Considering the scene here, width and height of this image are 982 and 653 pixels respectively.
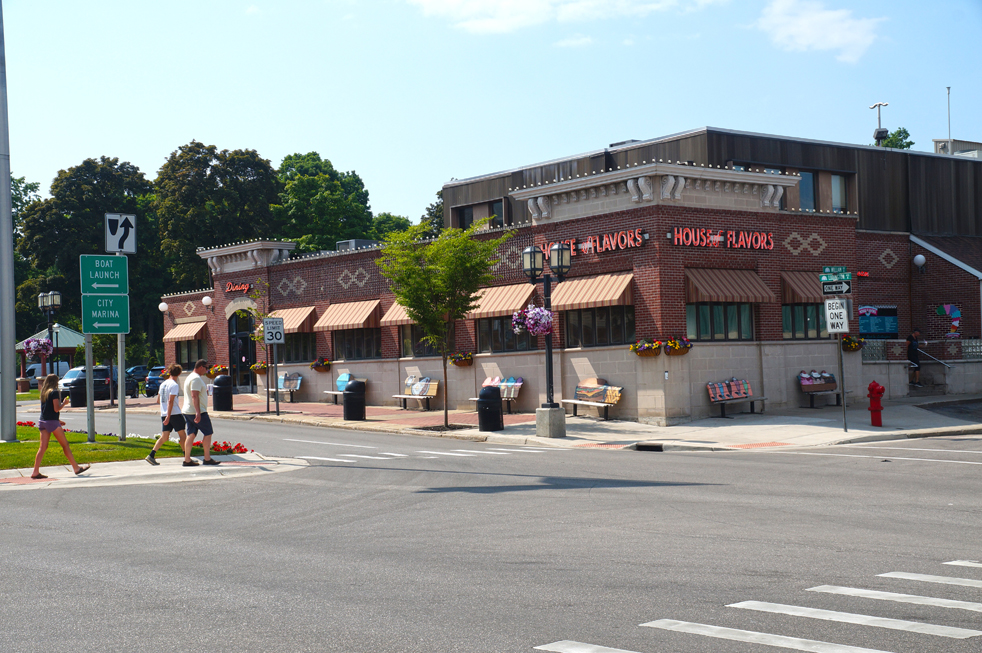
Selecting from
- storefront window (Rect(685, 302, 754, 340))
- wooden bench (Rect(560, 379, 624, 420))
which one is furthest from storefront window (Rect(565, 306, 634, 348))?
storefront window (Rect(685, 302, 754, 340))

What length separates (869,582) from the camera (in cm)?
707

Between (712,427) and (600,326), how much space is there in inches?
186

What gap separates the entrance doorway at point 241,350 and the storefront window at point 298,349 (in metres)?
2.93

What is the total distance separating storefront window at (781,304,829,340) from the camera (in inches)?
1101

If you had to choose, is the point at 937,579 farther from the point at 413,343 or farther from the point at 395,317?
the point at 413,343

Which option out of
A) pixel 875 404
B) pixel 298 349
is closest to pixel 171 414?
pixel 875 404

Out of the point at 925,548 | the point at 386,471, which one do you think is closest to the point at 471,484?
the point at 386,471

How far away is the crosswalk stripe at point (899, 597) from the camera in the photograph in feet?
20.6

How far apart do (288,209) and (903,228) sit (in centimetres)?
4478

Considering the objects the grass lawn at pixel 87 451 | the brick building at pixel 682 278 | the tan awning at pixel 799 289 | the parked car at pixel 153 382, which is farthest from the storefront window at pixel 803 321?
the parked car at pixel 153 382

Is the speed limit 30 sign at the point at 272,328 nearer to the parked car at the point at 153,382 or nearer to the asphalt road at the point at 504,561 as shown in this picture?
the asphalt road at the point at 504,561

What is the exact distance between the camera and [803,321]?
28.2m

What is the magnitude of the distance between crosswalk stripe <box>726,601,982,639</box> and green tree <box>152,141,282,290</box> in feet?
192

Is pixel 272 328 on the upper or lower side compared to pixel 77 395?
upper
